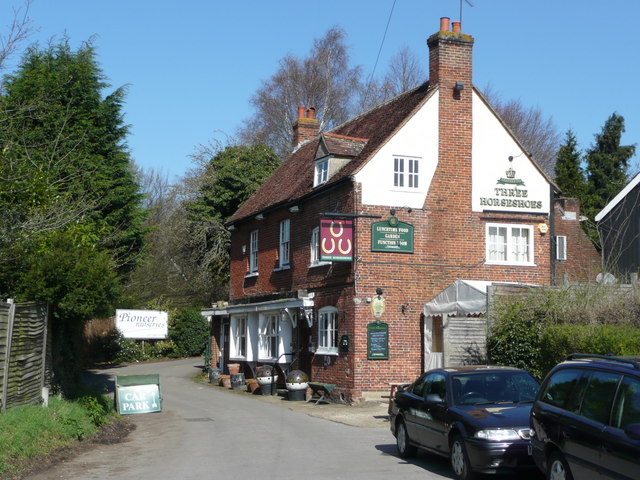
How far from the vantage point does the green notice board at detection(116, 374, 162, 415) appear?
1842 cm

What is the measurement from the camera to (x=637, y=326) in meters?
15.0

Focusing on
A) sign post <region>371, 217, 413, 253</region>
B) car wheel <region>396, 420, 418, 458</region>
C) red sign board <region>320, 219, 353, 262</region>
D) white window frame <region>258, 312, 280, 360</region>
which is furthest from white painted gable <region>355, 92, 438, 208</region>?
car wheel <region>396, 420, 418, 458</region>

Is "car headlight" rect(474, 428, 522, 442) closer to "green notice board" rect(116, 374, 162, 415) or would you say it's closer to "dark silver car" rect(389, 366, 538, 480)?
"dark silver car" rect(389, 366, 538, 480)

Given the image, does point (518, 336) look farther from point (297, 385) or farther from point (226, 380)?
point (226, 380)

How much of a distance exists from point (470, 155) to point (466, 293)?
5.23m

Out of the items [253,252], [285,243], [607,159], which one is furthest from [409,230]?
[607,159]

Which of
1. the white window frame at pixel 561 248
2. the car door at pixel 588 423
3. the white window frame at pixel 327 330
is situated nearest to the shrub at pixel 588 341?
the car door at pixel 588 423

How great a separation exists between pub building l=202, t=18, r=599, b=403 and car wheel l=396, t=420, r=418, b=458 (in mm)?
8127

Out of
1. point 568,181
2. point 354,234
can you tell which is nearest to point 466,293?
point 354,234

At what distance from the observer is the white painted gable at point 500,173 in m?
23.6

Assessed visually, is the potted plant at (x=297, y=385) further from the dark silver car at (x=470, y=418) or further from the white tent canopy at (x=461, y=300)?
the dark silver car at (x=470, y=418)

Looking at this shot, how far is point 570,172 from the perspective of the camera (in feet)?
144

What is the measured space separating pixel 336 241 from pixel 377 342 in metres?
3.11

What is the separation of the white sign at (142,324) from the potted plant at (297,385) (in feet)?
60.8
